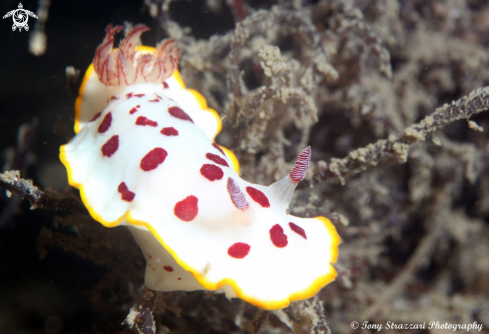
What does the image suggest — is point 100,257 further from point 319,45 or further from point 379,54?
point 379,54

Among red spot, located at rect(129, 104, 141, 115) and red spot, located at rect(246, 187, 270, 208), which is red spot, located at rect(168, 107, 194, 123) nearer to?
red spot, located at rect(129, 104, 141, 115)

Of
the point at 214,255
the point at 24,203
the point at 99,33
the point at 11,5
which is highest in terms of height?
the point at 11,5

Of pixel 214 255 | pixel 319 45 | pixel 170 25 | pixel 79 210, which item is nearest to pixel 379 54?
pixel 319 45

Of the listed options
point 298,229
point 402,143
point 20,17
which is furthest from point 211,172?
point 20,17

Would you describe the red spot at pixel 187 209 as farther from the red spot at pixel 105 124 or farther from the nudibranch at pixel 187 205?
the red spot at pixel 105 124

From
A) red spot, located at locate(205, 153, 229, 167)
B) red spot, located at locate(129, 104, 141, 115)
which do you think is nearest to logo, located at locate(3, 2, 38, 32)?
red spot, located at locate(129, 104, 141, 115)

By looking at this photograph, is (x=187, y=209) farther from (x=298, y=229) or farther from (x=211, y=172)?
(x=298, y=229)

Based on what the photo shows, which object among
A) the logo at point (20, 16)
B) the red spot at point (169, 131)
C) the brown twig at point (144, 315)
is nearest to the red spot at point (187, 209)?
the red spot at point (169, 131)
